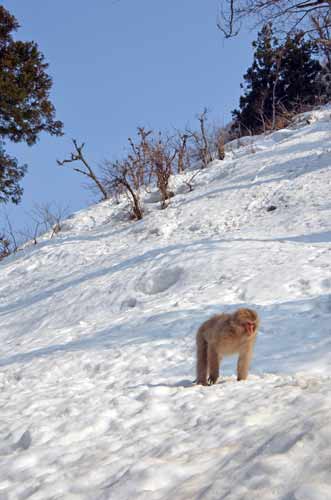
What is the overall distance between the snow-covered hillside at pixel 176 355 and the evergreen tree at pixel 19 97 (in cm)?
666

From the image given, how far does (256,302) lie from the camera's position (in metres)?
6.65

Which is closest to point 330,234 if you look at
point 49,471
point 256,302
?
point 256,302

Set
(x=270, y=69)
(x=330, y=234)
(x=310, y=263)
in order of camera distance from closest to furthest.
A: (x=310, y=263)
(x=330, y=234)
(x=270, y=69)

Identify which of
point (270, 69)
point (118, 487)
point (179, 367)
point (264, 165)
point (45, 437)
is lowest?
point (179, 367)

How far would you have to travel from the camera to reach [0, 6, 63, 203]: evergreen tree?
60.7 ft

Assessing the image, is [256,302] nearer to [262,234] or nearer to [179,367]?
[179,367]

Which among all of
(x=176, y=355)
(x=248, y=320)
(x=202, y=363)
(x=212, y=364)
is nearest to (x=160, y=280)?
(x=176, y=355)

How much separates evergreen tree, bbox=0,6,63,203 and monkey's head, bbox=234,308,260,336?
56.1 ft

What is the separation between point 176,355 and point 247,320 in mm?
1887

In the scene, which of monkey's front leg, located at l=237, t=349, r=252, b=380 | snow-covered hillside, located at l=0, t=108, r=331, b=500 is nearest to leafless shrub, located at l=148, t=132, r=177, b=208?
snow-covered hillside, located at l=0, t=108, r=331, b=500

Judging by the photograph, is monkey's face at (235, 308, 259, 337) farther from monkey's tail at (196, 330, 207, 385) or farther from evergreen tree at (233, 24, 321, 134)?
evergreen tree at (233, 24, 321, 134)

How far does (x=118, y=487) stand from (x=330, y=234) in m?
7.72

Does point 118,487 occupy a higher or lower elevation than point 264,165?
lower

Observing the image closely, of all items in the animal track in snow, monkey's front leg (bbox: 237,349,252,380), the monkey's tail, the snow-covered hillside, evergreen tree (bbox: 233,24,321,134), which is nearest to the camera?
the snow-covered hillside
